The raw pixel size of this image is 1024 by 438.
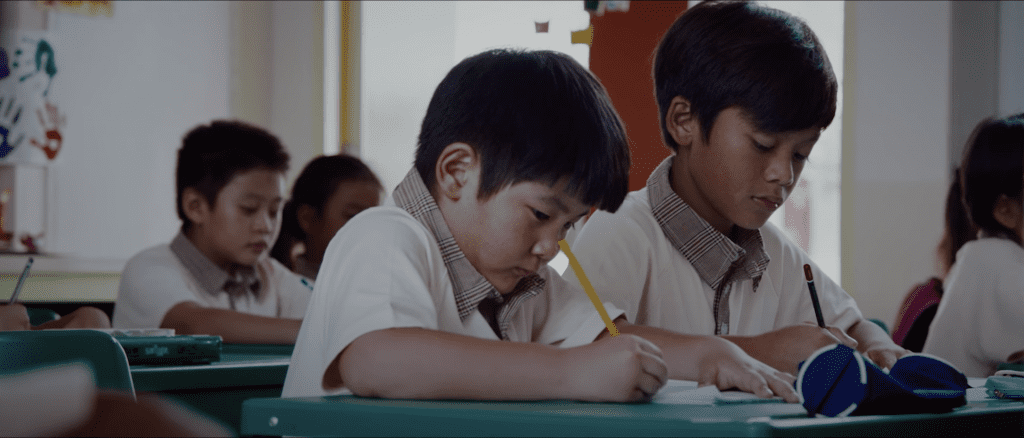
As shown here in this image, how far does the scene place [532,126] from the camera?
37.2 inches

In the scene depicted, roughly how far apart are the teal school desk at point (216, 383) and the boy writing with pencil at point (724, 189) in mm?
434

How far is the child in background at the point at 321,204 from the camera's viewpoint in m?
3.01

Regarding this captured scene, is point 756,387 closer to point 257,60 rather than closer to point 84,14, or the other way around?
point 84,14

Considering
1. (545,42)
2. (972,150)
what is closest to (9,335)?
(972,150)

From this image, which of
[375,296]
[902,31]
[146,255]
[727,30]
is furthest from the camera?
[902,31]

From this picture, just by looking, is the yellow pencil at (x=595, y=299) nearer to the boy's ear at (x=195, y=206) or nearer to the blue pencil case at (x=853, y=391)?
the blue pencil case at (x=853, y=391)

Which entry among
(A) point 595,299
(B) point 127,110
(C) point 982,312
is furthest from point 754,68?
(B) point 127,110

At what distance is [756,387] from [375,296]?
12.7 inches

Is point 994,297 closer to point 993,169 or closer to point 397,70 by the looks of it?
point 993,169

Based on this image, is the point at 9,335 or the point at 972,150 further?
the point at 972,150

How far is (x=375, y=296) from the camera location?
0.78 metres

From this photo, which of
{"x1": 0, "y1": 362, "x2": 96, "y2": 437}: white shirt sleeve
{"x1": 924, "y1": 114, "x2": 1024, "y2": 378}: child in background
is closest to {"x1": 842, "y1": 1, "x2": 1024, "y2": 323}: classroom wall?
{"x1": 924, "y1": 114, "x2": 1024, "y2": 378}: child in background

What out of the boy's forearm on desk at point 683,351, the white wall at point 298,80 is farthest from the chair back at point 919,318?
the white wall at point 298,80

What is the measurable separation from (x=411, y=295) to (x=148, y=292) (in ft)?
5.05
